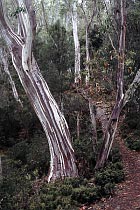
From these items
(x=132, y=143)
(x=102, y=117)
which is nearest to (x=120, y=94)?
(x=132, y=143)

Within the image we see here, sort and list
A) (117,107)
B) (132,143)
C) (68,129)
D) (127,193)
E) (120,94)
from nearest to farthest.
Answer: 1. (127,193)
2. (120,94)
3. (117,107)
4. (68,129)
5. (132,143)

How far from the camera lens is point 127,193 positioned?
27.8 ft

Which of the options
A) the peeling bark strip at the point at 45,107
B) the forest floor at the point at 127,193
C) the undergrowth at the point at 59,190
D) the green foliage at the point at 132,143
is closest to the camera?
the undergrowth at the point at 59,190

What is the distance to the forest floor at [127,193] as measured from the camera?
7824mm

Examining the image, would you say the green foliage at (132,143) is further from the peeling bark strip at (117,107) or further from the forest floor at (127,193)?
the peeling bark strip at (117,107)

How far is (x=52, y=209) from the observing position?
7770mm

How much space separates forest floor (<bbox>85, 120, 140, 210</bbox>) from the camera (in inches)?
308

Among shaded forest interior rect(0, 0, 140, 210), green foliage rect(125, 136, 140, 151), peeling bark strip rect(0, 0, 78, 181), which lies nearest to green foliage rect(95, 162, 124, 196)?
shaded forest interior rect(0, 0, 140, 210)

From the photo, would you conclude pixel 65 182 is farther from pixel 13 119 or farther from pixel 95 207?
pixel 13 119

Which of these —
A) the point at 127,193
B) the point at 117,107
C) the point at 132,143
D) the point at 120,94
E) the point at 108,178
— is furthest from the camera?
the point at 132,143

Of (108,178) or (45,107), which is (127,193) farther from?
(45,107)

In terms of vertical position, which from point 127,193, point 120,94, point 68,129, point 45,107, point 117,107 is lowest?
point 127,193

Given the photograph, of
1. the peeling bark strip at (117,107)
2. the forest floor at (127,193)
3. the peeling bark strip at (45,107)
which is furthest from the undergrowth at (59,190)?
the peeling bark strip at (45,107)

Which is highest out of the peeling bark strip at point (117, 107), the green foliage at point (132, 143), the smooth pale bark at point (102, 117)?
the peeling bark strip at point (117, 107)
